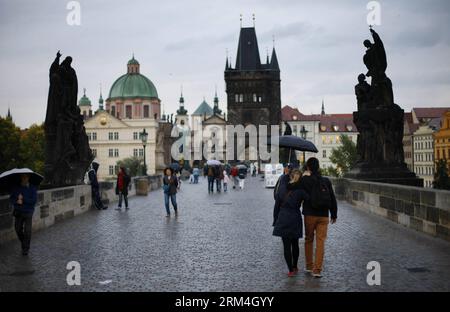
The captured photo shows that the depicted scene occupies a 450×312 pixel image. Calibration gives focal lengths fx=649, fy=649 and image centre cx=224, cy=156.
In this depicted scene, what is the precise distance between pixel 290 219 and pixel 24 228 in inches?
187

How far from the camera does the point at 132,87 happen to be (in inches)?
5069

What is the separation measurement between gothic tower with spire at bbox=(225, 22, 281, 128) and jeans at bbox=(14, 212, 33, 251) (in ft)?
381

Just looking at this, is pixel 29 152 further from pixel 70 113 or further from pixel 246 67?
pixel 246 67

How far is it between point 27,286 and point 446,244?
23.2 feet

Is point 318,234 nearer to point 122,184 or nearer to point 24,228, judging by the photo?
point 24,228

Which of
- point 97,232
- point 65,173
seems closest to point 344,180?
→ point 65,173

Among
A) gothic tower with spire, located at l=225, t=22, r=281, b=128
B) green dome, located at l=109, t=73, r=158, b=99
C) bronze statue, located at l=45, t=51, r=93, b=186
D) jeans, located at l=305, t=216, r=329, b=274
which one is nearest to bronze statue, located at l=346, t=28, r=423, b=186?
bronze statue, located at l=45, t=51, r=93, b=186

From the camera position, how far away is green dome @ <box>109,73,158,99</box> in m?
128

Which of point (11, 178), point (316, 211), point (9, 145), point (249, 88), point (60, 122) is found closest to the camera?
point (316, 211)

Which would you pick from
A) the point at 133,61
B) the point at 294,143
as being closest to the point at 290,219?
the point at 294,143

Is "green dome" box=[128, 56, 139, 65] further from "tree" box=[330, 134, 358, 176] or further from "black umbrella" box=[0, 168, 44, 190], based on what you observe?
"black umbrella" box=[0, 168, 44, 190]

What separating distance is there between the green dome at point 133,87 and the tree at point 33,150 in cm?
4282

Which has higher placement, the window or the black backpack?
the window

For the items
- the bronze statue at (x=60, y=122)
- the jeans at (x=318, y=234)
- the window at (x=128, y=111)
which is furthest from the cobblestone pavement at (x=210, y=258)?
the window at (x=128, y=111)
